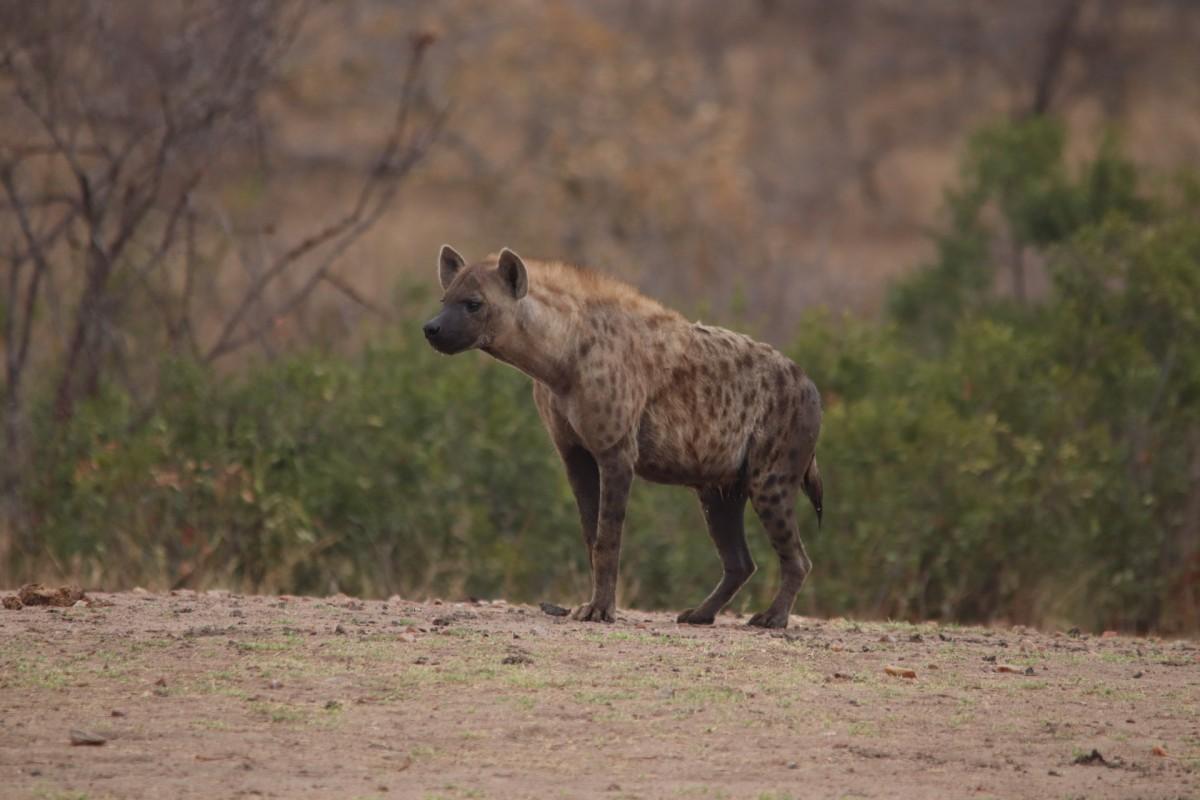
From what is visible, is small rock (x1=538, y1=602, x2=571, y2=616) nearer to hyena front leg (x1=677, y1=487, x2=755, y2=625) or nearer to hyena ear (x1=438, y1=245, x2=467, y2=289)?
hyena front leg (x1=677, y1=487, x2=755, y2=625)

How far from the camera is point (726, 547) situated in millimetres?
7336

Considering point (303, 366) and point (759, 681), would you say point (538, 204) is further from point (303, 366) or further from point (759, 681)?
point (759, 681)

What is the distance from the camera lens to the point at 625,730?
5.13m

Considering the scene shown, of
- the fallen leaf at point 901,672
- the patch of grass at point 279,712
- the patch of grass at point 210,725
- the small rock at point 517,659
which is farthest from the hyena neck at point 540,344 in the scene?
the patch of grass at point 210,725

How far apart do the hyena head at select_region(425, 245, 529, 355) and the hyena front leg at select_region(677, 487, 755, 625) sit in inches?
44.9

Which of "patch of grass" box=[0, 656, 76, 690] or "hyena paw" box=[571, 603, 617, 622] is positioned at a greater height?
"hyena paw" box=[571, 603, 617, 622]

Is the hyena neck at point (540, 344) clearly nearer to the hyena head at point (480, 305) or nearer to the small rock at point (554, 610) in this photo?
the hyena head at point (480, 305)

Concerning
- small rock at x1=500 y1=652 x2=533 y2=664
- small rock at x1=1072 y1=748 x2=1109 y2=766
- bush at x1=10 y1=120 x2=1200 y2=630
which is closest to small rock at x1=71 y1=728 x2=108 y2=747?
small rock at x1=500 y1=652 x2=533 y2=664

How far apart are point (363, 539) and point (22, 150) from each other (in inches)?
125

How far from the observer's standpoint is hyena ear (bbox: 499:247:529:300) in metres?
6.79

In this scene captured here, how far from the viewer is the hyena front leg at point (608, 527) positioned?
6840mm

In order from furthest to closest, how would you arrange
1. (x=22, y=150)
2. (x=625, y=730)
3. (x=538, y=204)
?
(x=538, y=204)
(x=22, y=150)
(x=625, y=730)

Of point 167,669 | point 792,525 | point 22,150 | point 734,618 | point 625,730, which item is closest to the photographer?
point 625,730

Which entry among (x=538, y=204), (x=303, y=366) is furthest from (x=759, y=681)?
(x=538, y=204)
